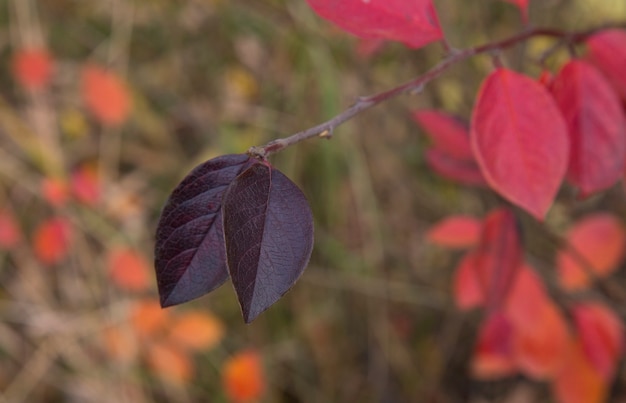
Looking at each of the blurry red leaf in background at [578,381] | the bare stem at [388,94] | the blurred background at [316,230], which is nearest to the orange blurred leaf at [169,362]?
the blurred background at [316,230]

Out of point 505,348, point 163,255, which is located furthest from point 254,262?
point 505,348

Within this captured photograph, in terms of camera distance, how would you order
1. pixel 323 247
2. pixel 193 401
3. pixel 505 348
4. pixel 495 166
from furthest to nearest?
pixel 193 401 → pixel 323 247 → pixel 505 348 → pixel 495 166

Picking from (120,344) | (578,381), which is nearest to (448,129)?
(578,381)

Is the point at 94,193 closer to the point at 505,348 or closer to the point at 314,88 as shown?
the point at 314,88

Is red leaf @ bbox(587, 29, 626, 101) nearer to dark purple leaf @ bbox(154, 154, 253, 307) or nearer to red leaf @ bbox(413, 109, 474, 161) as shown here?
red leaf @ bbox(413, 109, 474, 161)

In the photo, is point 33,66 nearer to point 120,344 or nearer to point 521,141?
point 120,344
